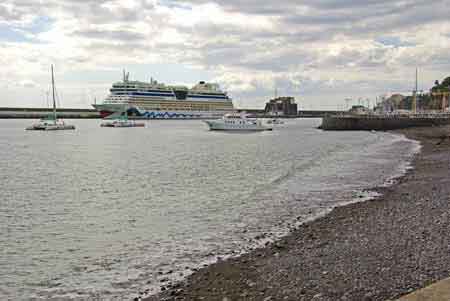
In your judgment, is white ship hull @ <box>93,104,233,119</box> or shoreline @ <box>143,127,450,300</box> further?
white ship hull @ <box>93,104,233,119</box>

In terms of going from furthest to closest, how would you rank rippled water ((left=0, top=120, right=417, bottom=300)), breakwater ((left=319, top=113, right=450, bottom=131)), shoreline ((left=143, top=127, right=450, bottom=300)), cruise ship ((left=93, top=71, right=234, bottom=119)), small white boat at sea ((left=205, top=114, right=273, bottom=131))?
1. cruise ship ((left=93, top=71, right=234, bottom=119))
2. small white boat at sea ((left=205, top=114, right=273, bottom=131))
3. breakwater ((left=319, top=113, right=450, bottom=131))
4. rippled water ((left=0, top=120, right=417, bottom=300))
5. shoreline ((left=143, top=127, right=450, bottom=300))

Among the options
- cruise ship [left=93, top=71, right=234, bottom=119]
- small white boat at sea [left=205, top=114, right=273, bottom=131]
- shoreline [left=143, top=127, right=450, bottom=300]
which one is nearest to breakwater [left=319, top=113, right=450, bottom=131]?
small white boat at sea [left=205, top=114, right=273, bottom=131]

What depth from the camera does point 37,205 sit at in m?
17.9

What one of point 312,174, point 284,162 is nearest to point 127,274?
point 312,174

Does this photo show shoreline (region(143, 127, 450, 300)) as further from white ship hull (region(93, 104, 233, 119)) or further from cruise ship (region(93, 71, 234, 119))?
white ship hull (region(93, 104, 233, 119))

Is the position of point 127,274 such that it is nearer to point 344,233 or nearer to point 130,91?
point 344,233

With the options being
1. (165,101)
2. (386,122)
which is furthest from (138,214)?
(165,101)

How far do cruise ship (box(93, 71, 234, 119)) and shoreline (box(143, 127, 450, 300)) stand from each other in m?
129

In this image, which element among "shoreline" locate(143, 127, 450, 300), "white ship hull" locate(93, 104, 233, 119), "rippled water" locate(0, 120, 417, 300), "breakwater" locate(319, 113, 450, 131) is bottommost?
"rippled water" locate(0, 120, 417, 300)

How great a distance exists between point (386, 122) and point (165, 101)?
7626cm

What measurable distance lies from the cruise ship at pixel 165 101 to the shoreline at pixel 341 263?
12854 cm

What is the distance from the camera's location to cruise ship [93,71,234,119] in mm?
142125

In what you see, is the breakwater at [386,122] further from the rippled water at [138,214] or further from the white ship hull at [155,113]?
the white ship hull at [155,113]

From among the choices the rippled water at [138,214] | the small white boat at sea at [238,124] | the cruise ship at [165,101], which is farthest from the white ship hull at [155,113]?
the rippled water at [138,214]
